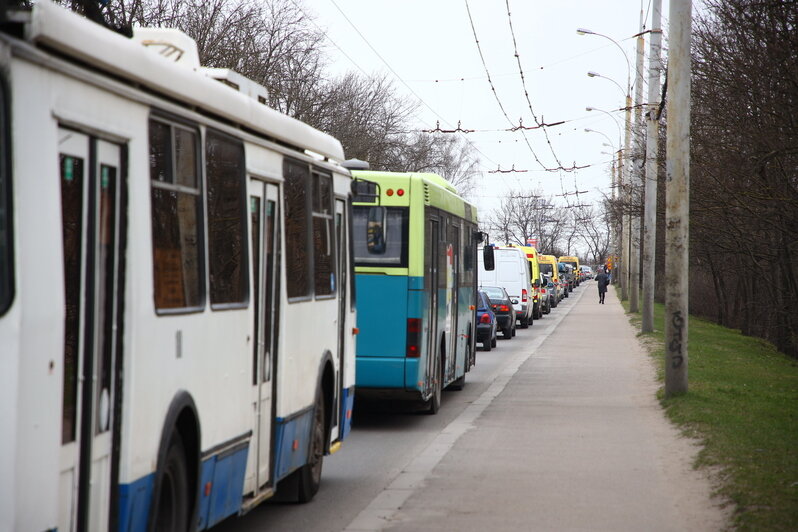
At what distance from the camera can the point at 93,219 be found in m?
4.71

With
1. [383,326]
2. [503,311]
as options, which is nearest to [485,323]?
[503,311]

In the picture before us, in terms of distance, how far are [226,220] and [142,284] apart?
4.94 ft

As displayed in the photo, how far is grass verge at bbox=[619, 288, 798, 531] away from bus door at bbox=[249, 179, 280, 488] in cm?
312

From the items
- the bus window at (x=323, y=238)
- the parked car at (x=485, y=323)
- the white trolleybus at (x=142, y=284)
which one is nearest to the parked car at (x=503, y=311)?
the parked car at (x=485, y=323)

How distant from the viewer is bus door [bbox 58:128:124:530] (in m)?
4.46

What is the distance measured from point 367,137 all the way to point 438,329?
1315 inches

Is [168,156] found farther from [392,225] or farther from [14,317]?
[392,225]

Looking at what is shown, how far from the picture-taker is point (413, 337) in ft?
42.8

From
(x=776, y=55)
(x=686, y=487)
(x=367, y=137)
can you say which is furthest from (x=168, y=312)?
(x=367, y=137)

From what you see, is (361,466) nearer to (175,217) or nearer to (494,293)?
(175,217)

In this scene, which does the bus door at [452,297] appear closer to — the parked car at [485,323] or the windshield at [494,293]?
the parked car at [485,323]

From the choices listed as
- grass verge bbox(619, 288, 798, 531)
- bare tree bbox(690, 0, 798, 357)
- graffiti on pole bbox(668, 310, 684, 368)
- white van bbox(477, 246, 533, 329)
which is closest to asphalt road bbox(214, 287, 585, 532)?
grass verge bbox(619, 288, 798, 531)

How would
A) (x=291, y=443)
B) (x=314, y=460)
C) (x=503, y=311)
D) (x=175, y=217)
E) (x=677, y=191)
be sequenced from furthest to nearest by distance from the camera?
(x=503, y=311) → (x=677, y=191) → (x=314, y=460) → (x=291, y=443) → (x=175, y=217)

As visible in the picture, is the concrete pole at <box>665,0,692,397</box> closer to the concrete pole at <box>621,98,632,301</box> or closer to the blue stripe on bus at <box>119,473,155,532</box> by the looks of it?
the blue stripe on bus at <box>119,473,155,532</box>
